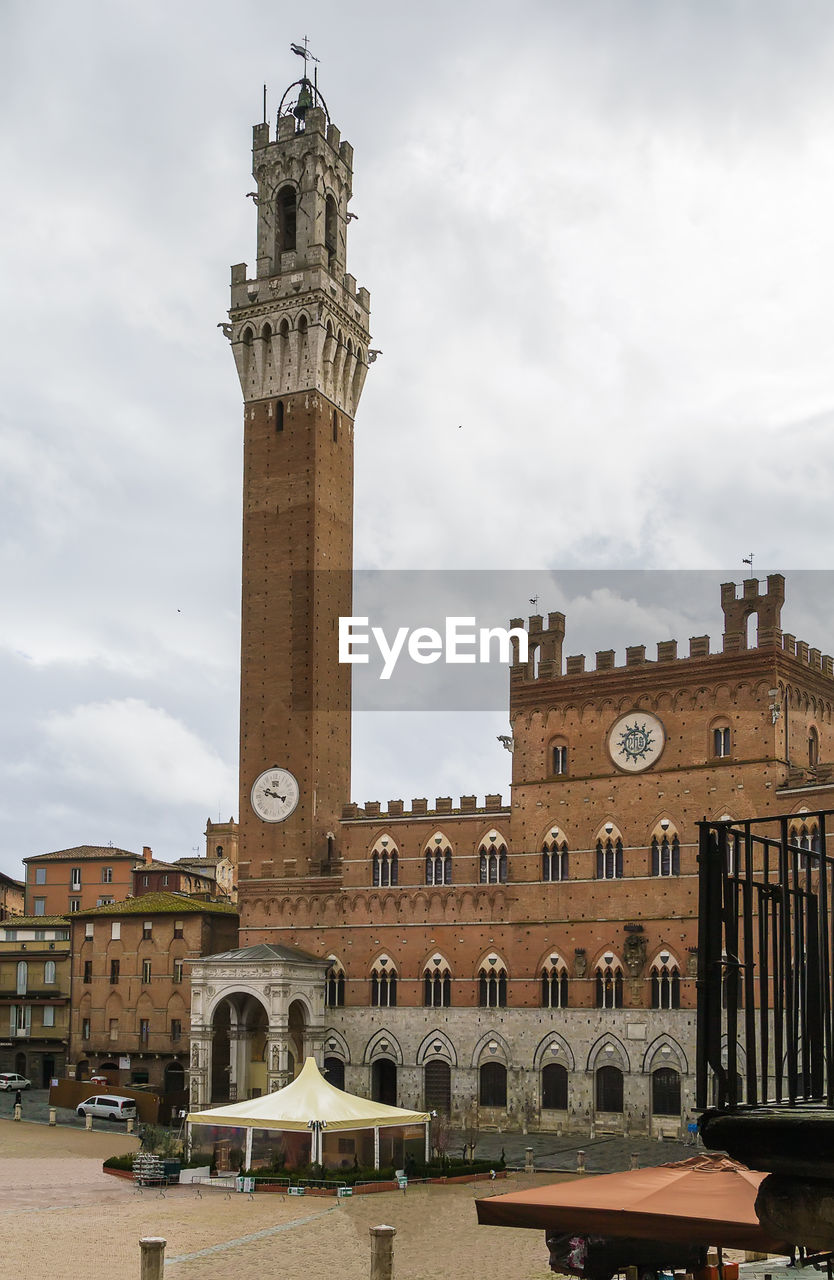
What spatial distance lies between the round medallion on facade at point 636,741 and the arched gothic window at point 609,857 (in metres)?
2.55

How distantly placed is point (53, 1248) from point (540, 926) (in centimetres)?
2719

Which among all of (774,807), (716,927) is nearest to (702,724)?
(774,807)

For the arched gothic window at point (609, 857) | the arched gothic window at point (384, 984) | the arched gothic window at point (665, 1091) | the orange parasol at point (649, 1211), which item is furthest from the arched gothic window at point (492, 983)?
the orange parasol at point (649, 1211)

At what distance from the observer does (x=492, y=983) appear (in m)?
51.6

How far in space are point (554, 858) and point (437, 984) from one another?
673cm

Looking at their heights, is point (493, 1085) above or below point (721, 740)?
below

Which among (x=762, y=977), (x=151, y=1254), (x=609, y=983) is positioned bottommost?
(x=151, y=1254)

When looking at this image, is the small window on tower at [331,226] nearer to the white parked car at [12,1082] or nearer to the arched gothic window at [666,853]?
the arched gothic window at [666,853]

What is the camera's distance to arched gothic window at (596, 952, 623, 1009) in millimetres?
48750

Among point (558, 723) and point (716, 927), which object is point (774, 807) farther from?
point (716, 927)

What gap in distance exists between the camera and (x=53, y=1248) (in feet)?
86.4

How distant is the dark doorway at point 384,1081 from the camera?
5309 cm

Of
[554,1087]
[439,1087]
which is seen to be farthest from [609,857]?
[439,1087]

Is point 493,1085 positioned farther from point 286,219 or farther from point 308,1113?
point 286,219
